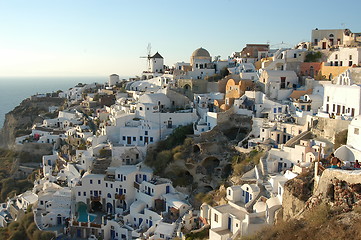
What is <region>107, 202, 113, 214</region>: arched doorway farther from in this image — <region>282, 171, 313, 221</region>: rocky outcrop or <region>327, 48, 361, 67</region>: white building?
<region>327, 48, 361, 67</region>: white building

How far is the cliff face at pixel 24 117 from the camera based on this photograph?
1973 inches

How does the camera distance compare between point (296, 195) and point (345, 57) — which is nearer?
point (296, 195)

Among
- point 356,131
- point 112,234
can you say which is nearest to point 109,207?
point 112,234

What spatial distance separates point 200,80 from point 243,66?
16.5ft

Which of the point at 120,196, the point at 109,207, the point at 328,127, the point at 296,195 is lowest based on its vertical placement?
the point at 109,207

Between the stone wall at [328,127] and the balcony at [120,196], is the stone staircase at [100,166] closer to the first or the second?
the balcony at [120,196]

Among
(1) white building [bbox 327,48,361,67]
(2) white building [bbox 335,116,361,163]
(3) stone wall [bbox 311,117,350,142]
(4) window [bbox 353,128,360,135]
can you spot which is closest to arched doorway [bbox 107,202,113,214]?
(3) stone wall [bbox 311,117,350,142]

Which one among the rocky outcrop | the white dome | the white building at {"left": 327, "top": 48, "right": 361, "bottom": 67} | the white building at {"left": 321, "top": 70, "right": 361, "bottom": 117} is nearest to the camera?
the rocky outcrop

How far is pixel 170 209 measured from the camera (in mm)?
24906

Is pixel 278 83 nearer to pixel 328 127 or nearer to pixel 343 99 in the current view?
pixel 343 99

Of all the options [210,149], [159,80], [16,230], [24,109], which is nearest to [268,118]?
[210,149]

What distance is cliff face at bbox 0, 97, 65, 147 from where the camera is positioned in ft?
164

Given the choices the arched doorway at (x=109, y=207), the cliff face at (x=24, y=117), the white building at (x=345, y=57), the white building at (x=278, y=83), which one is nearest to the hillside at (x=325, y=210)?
the arched doorway at (x=109, y=207)

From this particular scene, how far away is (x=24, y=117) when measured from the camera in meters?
53.7
